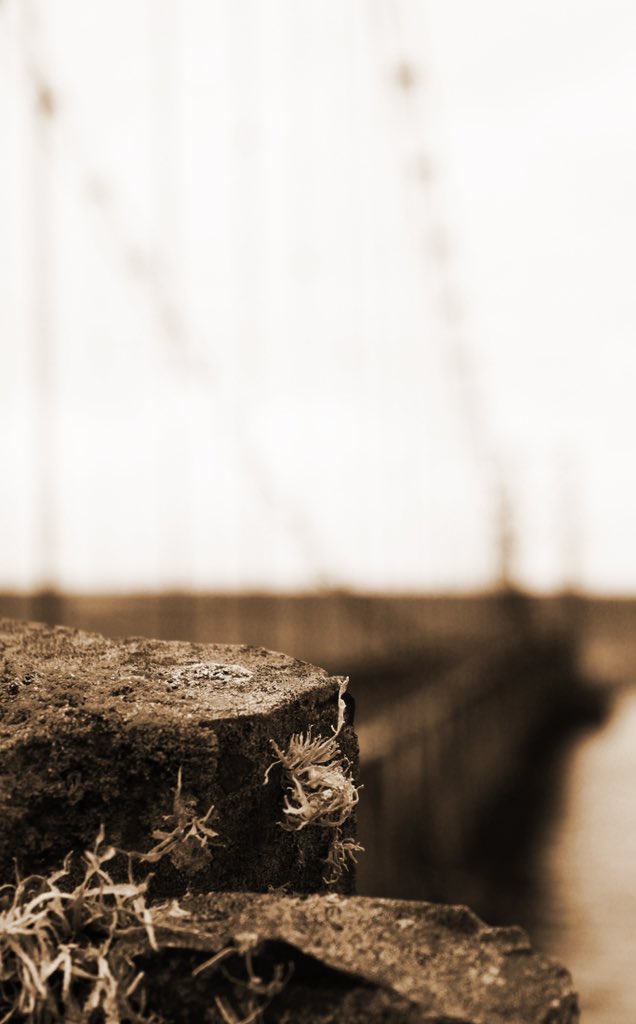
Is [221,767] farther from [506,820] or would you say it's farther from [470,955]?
[506,820]

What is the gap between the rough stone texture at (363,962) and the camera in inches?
40.8

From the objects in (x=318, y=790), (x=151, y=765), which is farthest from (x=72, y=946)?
(x=318, y=790)

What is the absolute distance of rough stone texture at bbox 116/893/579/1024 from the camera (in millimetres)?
1035

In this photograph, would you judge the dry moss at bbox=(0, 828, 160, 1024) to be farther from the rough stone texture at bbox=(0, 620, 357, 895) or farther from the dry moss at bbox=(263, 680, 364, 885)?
the dry moss at bbox=(263, 680, 364, 885)

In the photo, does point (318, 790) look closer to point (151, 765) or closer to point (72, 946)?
point (151, 765)

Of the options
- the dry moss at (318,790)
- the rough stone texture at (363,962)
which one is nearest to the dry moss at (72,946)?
the rough stone texture at (363,962)

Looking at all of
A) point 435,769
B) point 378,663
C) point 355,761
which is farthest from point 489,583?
point 355,761

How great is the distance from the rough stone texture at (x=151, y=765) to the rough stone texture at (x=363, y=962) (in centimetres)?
8

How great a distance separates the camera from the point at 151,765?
121 cm

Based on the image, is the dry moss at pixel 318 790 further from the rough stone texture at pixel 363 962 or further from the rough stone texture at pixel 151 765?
the rough stone texture at pixel 363 962

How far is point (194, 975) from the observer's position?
109 cm

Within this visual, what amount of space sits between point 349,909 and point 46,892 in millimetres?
257

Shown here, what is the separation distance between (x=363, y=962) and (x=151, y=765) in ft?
0.85

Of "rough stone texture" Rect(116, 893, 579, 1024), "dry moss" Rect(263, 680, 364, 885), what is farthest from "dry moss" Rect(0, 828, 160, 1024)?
"dry moss" Rect(263, 680, 364, 885)
